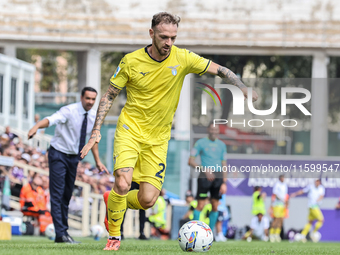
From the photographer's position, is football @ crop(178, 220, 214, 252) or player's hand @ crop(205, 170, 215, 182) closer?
football @ crop(178, 220, 214, 252)

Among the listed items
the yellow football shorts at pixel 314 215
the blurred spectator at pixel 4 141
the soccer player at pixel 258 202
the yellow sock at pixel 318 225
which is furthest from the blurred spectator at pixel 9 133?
the yellow sock at pixel 318 225

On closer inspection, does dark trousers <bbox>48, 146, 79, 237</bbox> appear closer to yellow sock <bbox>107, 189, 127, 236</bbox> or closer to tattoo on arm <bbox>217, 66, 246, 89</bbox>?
yellow sock <bbox>107, 189, 127, 236</bbox>

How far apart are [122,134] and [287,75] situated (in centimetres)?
2625

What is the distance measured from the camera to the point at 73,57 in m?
44.9

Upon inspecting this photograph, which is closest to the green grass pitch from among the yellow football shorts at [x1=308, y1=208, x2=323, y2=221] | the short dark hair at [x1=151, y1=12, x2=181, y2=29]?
the short dark hair at [x1=151, y1=12, x2=181, y2=29]

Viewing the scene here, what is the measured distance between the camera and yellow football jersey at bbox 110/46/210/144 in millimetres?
6844

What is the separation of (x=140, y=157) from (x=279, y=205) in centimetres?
1284

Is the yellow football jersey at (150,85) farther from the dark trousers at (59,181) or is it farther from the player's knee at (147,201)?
the dark trousers at (59,181)

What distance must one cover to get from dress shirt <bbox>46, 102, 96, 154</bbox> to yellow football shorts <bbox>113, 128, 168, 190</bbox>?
2215mm

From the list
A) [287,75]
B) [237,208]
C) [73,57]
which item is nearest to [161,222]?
[237,208]

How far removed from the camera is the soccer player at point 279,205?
19188mm

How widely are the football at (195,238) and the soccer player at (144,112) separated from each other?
0.52 meters

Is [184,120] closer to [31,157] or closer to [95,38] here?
[95,38]

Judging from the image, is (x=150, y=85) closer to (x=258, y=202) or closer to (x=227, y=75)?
(x=227, y=75)
